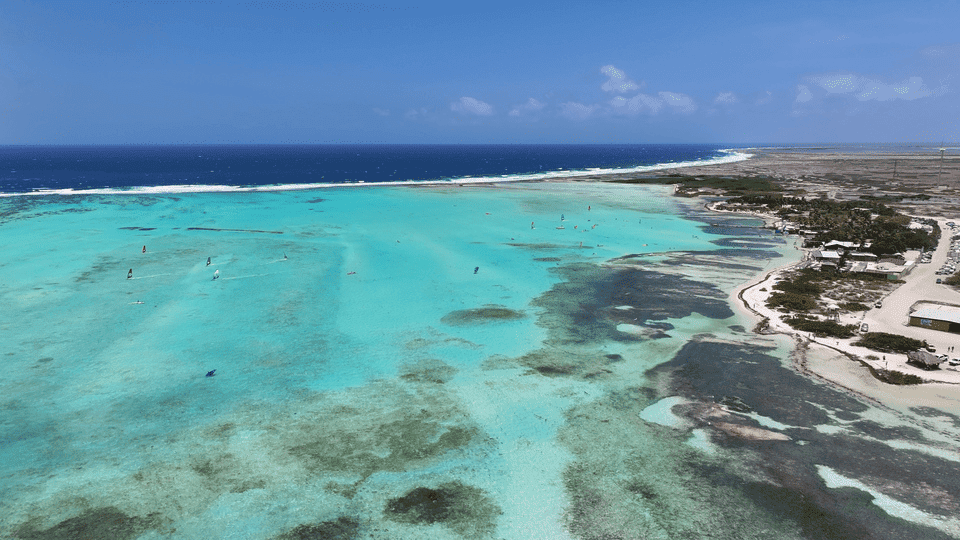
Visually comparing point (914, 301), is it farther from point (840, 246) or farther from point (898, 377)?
point (898, 377)

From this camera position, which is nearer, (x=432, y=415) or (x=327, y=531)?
(x=327, y=531)

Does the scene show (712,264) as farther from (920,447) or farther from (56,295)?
(56,295)

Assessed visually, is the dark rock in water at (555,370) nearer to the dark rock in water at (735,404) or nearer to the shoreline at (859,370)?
the dark rock in water at (735,404)

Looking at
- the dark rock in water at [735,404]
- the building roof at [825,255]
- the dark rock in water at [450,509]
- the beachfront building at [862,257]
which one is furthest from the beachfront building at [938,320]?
the dark rock in water at [450,509]

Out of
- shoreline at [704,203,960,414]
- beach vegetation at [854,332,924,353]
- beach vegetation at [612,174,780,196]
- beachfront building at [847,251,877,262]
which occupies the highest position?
beach vegetation at [612,174,780,196]

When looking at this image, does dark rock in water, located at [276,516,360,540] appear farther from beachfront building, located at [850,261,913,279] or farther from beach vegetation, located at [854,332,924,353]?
beachfront building, located at [850,261,913,279]

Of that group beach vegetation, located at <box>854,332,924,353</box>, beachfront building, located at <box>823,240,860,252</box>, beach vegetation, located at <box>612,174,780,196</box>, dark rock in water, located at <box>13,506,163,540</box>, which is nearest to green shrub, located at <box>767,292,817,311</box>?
beach vegetation, located at <box>854,332,924,353</box>

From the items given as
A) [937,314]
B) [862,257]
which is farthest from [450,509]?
[862,257]

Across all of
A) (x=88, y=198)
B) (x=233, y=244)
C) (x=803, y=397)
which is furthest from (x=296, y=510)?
(x=88, y=198)
